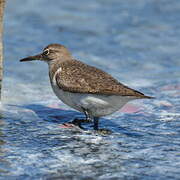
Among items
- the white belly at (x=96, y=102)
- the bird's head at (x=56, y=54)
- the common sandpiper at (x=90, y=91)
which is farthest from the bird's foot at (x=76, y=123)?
the bird's head at (x=56, y=54)

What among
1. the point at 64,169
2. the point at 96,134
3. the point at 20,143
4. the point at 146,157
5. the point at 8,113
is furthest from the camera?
the point at 8,113

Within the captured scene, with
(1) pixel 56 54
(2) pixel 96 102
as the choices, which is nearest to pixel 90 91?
(2) pixel 96 102

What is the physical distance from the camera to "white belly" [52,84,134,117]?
9.36 m

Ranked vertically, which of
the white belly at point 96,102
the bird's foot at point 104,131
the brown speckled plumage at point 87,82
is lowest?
the bird's foot at point 104,131

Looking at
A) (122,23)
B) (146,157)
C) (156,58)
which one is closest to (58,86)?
(146,157)

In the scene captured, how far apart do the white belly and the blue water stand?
38 centimetres

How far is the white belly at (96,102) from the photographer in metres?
9.36

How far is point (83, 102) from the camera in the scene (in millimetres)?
9516

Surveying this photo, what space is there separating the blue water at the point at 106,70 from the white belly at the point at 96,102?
1.24ft

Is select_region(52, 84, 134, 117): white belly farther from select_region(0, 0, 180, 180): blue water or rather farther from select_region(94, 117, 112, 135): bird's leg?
select_region(0, 0, 180, 180): blue water

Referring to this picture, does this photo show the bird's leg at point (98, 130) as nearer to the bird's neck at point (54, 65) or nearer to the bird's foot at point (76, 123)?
the bird's foot at point (76, 123)

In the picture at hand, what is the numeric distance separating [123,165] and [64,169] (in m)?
0.79

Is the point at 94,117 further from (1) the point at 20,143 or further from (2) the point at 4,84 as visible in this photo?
(2) the point at 4,84

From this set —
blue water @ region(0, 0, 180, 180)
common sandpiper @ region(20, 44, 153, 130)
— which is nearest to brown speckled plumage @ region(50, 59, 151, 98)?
common sandpiper @ region(20, 44, 153, 130)
